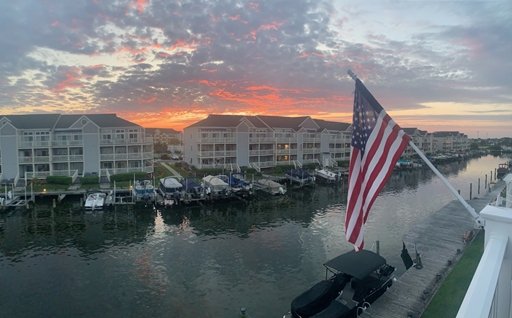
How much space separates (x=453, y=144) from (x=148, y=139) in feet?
441

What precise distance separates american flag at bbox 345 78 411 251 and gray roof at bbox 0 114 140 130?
50839 mm

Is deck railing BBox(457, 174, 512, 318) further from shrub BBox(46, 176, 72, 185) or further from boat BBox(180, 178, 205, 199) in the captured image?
shrub BBox(46, 176, 72, 185)

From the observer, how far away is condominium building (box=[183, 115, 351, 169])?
198ft

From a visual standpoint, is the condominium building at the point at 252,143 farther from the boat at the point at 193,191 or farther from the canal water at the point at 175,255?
the canal water at the point at 175,255

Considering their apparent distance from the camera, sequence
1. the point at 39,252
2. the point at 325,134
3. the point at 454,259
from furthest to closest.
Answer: the point at 325,134 → the point at 39,252 → the point at 454,259

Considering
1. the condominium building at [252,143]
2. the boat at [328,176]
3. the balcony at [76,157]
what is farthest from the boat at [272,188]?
the balcony at [76,157]

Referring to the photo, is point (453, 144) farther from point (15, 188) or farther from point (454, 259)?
point (15, 188)

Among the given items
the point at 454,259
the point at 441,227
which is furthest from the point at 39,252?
the point at 441,227

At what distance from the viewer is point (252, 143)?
208 ft

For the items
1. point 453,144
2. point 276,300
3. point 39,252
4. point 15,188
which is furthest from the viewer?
point 453,144

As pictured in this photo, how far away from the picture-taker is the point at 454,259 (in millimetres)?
19531

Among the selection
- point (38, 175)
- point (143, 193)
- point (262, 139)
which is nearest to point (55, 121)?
point (38, 175)

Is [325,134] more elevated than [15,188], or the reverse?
[325,134]

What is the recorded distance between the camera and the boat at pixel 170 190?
39781 millimetres
